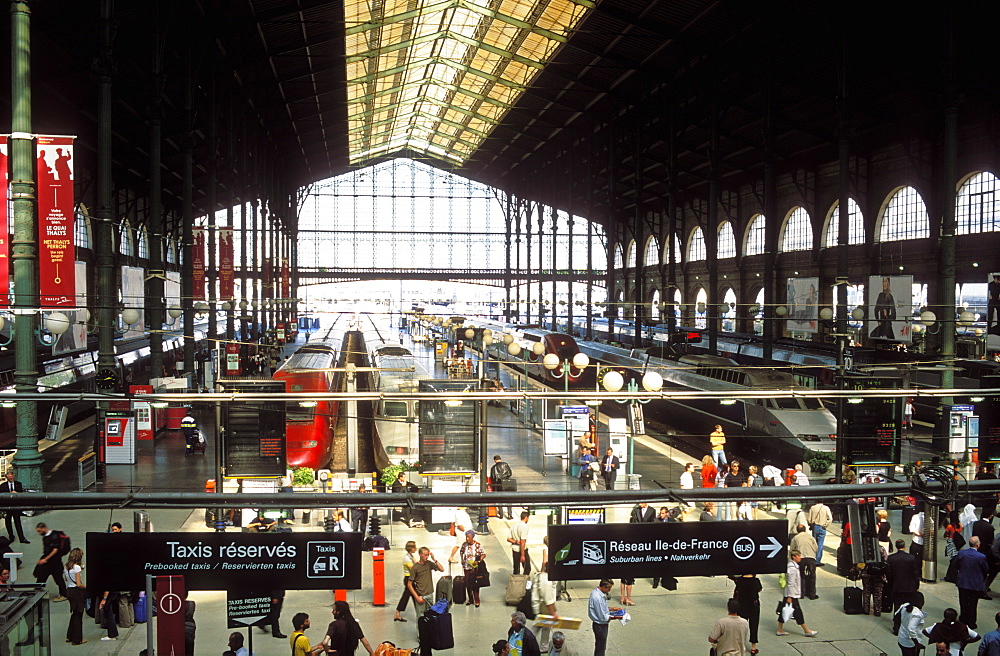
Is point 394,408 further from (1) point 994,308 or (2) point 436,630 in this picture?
(1) point 994,308

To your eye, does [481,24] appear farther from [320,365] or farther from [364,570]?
[364,570]

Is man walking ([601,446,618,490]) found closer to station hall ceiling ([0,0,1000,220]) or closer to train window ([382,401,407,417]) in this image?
train window ([382,401,407,417])

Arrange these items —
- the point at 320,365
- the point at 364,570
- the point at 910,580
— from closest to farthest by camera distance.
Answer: the point at 910,580, the point at 364,570, the point at 320,365

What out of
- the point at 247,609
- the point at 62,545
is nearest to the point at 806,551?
the point at 247,609

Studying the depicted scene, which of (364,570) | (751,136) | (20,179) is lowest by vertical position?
(364,570)

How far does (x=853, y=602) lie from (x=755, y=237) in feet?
128

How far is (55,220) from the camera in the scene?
11352 mm

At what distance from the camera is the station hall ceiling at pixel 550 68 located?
2366cm

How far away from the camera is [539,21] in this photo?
32.8 metres

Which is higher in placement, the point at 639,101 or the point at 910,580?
the point at 639,101

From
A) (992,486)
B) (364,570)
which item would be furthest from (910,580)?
(364,570)

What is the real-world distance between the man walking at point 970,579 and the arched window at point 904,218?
2514 cm

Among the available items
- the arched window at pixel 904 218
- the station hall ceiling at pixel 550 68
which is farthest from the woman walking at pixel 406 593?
the arched window at pixel 904 218

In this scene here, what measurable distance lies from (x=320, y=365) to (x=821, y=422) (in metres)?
13.9
